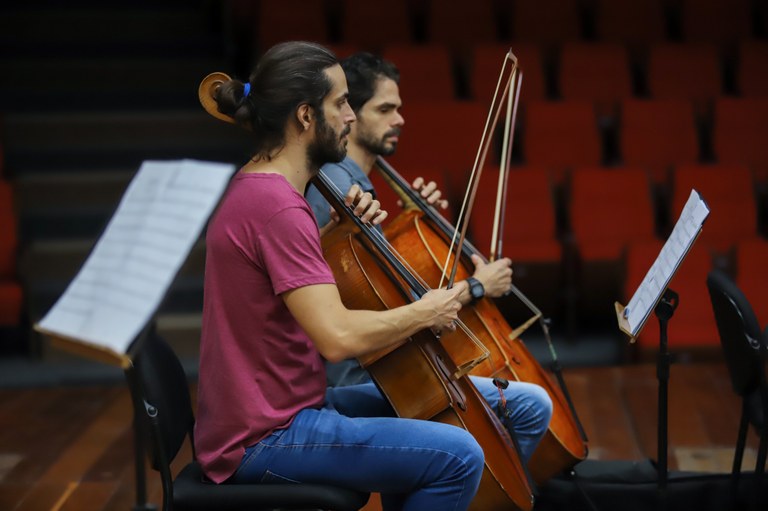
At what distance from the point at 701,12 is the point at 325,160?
13.8 feet

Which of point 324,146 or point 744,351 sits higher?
point 324,146

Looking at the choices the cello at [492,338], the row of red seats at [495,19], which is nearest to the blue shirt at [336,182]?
the cello at [492,338]

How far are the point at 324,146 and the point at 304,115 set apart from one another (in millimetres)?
61

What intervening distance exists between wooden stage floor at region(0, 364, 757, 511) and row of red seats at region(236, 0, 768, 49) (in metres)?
2.17

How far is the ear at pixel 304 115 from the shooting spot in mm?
1764

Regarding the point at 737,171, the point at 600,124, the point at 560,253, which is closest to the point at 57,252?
the point at 560,253

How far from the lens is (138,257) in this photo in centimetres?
136

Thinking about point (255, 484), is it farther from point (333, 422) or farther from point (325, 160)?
point (325, 160)

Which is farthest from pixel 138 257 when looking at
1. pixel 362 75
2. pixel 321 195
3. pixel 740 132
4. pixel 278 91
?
pixel 740 132

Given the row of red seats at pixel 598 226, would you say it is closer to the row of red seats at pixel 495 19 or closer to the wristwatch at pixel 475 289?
the row of red seats at pixel 495 19

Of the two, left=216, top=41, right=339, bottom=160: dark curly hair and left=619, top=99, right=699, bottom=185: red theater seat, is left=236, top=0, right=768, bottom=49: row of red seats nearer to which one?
left=619, top=99, right=699, bottom=185: red theater seat

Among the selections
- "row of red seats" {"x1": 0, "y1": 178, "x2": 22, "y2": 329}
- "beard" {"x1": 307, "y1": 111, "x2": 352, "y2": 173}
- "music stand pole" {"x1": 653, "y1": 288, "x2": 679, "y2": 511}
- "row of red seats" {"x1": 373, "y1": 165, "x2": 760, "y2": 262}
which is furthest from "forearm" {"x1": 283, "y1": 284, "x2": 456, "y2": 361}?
"row of red seats" {"x1": 0, "y1": 178, "x2": 22, "y2": 329}

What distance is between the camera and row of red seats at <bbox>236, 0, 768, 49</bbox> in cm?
525

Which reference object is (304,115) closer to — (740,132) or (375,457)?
(375,457)
